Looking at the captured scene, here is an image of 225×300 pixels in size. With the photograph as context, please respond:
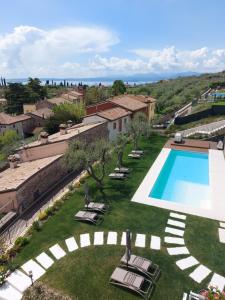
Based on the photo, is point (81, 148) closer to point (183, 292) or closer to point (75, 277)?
point (75, 277)

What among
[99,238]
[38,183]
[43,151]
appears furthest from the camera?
[43,151]

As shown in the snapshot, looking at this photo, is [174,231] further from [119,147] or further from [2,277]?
[119,147]

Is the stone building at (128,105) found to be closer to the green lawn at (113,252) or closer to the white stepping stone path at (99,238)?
the green lawn at (113,252)

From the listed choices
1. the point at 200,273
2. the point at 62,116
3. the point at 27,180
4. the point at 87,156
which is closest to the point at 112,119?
the point at 62,116

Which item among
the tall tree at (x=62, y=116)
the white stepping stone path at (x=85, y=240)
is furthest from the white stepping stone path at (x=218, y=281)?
the tall tree at (x=62, y=116)

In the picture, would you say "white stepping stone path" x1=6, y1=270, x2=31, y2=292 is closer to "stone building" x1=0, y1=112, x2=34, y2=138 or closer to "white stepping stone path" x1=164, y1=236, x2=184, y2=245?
"white stepping stone path" x1=164, y1=236, x2=184, y2=245

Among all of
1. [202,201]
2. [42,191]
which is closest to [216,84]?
[202,201]
